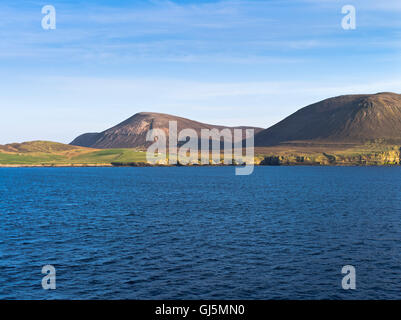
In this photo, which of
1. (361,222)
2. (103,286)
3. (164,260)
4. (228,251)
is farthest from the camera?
(361,222)

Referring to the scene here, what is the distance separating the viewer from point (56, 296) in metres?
35.3

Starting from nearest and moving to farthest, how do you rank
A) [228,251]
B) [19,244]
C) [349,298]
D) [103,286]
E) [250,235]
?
[349,298] < [103,286] < [228,251] < [19,244] < [250,235]

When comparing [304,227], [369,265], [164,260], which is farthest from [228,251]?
[304,227]

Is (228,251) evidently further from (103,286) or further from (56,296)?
(56,296)

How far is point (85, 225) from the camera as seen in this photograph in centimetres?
7225

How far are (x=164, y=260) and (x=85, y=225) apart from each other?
101 ft

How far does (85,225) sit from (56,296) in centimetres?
3788

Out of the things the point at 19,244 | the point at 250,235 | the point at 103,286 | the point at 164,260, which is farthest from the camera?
the point at 250,235

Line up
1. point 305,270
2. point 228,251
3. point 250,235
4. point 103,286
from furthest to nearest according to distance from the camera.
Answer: point 250,235 < point 228,251 < point 305,270 < point 103,286
